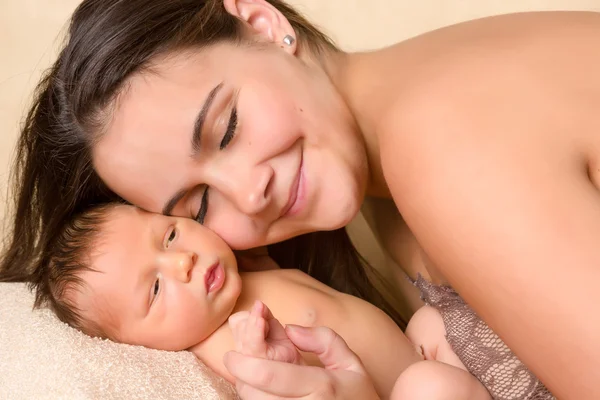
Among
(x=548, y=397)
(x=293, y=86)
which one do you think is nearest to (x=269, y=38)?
(x=293, y=86)

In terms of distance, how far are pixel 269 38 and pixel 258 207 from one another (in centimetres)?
30

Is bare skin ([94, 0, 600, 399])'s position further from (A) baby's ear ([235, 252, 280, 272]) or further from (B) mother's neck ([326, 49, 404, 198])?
(A) baby's ear ([235, 252, 280, 272])

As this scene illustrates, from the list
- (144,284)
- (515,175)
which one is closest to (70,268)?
(144,284)

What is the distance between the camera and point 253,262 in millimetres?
1248

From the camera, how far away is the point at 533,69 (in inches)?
31.2

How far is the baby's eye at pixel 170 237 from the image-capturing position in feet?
3.40

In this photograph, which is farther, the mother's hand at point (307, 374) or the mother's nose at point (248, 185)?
the mother's nose at point (248, 185)

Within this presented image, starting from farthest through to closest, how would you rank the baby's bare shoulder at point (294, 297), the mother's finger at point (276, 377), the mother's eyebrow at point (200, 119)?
the baby's bare shoulder at point (294, 297) < the mother's eyebrow at point (200, 119) < the mother's finger at point (276, 377)

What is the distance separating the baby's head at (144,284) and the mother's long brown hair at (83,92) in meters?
0.12

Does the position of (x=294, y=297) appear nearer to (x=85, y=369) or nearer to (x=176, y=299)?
(x=176, y=299)

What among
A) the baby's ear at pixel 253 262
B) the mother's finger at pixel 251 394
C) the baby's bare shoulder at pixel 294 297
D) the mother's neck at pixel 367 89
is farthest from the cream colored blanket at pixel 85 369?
the mother's neck at pixel 367 89

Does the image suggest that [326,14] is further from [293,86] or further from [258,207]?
[258,207]

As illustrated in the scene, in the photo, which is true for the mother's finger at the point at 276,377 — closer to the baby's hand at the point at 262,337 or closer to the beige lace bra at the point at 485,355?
the baby's hand at the point at 262,337

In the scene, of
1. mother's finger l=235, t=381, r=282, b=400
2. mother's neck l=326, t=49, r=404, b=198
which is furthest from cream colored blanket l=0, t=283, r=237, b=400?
mother's neck l=326, t=49, r=404, b=198
